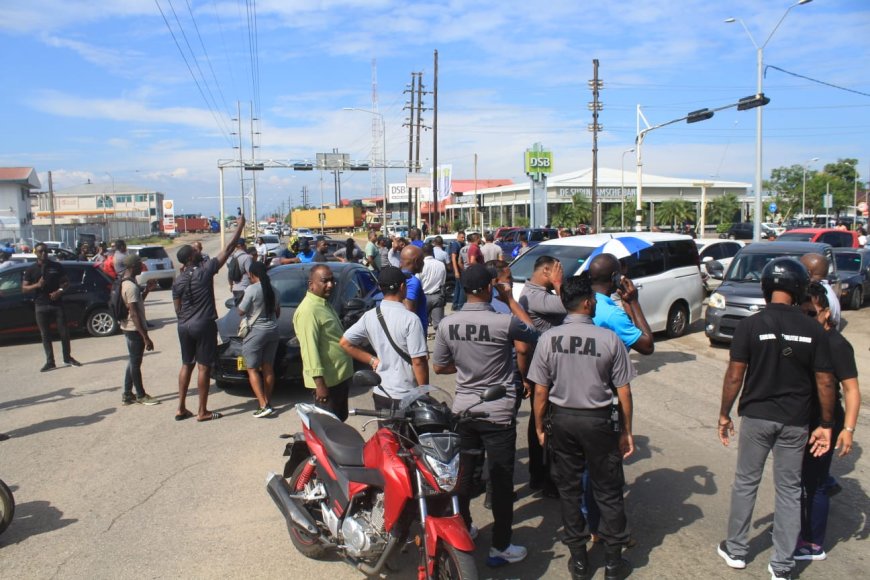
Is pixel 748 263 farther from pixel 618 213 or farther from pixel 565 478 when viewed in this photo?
pixel 618 213

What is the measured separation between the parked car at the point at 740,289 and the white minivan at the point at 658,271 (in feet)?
1.83

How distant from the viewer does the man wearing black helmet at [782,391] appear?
3.87 metres

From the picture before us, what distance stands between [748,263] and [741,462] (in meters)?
10.1

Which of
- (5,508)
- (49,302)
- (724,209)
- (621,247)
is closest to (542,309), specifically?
(5,508)

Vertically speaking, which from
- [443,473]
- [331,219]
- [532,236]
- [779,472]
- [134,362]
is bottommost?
[134,362]

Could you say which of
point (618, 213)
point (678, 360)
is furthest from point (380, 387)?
point (618, 213)

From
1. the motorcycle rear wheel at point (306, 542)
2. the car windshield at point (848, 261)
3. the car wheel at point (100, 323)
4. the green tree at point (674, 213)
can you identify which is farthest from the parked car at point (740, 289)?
the green tree at point (674, 213)

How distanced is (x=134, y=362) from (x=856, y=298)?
15278 mm

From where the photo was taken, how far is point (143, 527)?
5012 mm

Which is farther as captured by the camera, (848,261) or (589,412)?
(848,261)

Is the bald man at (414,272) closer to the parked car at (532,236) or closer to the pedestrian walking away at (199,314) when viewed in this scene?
the pedestrian walking away at (199,314)

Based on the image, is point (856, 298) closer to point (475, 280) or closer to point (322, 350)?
point (322, 350)

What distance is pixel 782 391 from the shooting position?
3.93 metres

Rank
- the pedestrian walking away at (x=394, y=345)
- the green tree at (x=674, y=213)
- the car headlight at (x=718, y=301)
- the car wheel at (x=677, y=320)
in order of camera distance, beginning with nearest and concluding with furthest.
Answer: the pedestrian walking away at (x=394, y=345)
the car headlight at (x=718, y=301)
the car wheel at (x=677, y=320)
the green tree at (x=674, y=213)
